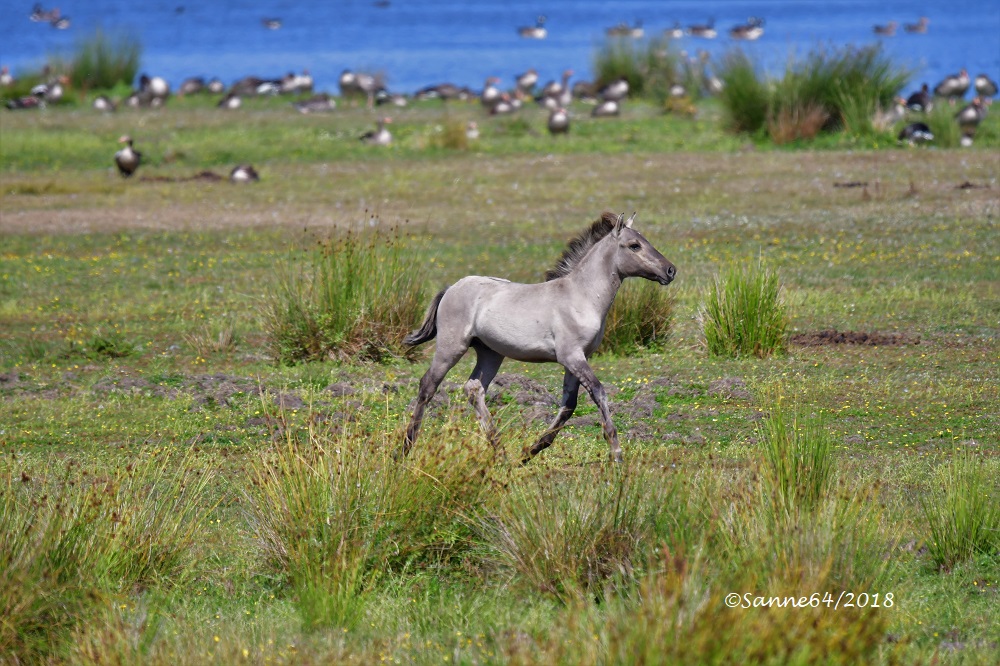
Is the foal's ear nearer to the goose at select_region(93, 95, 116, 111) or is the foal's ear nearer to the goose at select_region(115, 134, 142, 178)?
the goose at select_region(115, 134, 142, 178)

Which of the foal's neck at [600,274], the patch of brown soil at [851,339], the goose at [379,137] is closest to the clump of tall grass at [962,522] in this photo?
the foal's neck at [600,274]

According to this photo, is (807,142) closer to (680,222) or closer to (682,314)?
(680,222)

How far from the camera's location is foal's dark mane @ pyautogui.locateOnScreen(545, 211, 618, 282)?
9617 mm

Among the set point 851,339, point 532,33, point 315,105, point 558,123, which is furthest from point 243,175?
point 532,33

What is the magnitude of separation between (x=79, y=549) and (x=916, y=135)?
24242mm

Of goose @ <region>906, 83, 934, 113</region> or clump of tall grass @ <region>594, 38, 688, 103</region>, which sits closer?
goose @ <region>906, 83, 934, 113</region>

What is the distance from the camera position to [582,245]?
31.8 feet

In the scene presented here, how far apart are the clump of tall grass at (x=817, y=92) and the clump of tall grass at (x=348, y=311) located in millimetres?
17157

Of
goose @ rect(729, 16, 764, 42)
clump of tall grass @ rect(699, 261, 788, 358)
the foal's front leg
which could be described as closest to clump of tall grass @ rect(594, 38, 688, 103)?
goose @ rect(729, 16, 764, 42)

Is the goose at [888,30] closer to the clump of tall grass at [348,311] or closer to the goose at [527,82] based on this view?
the goose at [527,82]

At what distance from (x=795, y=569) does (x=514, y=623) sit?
1419 mm

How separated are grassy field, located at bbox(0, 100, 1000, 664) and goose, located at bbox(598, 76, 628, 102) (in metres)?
15.0

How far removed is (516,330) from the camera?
9312mm

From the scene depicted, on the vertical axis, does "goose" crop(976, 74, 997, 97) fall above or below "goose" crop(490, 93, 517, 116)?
below
